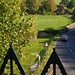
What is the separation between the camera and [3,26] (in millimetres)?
11188

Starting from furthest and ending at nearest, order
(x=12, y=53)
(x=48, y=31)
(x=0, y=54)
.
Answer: (x=48, y=31) → (x=0, y=54) → (x=12, y=53)

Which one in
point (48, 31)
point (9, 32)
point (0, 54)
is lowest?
point (48, 31)

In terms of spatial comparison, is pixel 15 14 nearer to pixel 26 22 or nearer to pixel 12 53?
pixel 26 22

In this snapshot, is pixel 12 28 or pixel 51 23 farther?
pixel 51 23

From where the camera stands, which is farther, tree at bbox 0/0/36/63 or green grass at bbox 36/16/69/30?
green grass at bbox 36/16/69/30

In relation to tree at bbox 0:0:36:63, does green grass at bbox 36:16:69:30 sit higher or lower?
lower

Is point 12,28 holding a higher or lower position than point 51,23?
higher

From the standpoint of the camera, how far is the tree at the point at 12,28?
11.2m

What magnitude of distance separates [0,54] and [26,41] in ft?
8.99

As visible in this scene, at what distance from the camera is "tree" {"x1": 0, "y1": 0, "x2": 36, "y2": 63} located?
36.8 ft

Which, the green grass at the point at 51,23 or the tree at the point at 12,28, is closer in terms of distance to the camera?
the tree at the point at 12,28

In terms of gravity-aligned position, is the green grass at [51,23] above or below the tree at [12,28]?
below

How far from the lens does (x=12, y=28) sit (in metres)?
11.8

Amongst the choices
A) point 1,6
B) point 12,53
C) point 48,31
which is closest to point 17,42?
point 1,6
